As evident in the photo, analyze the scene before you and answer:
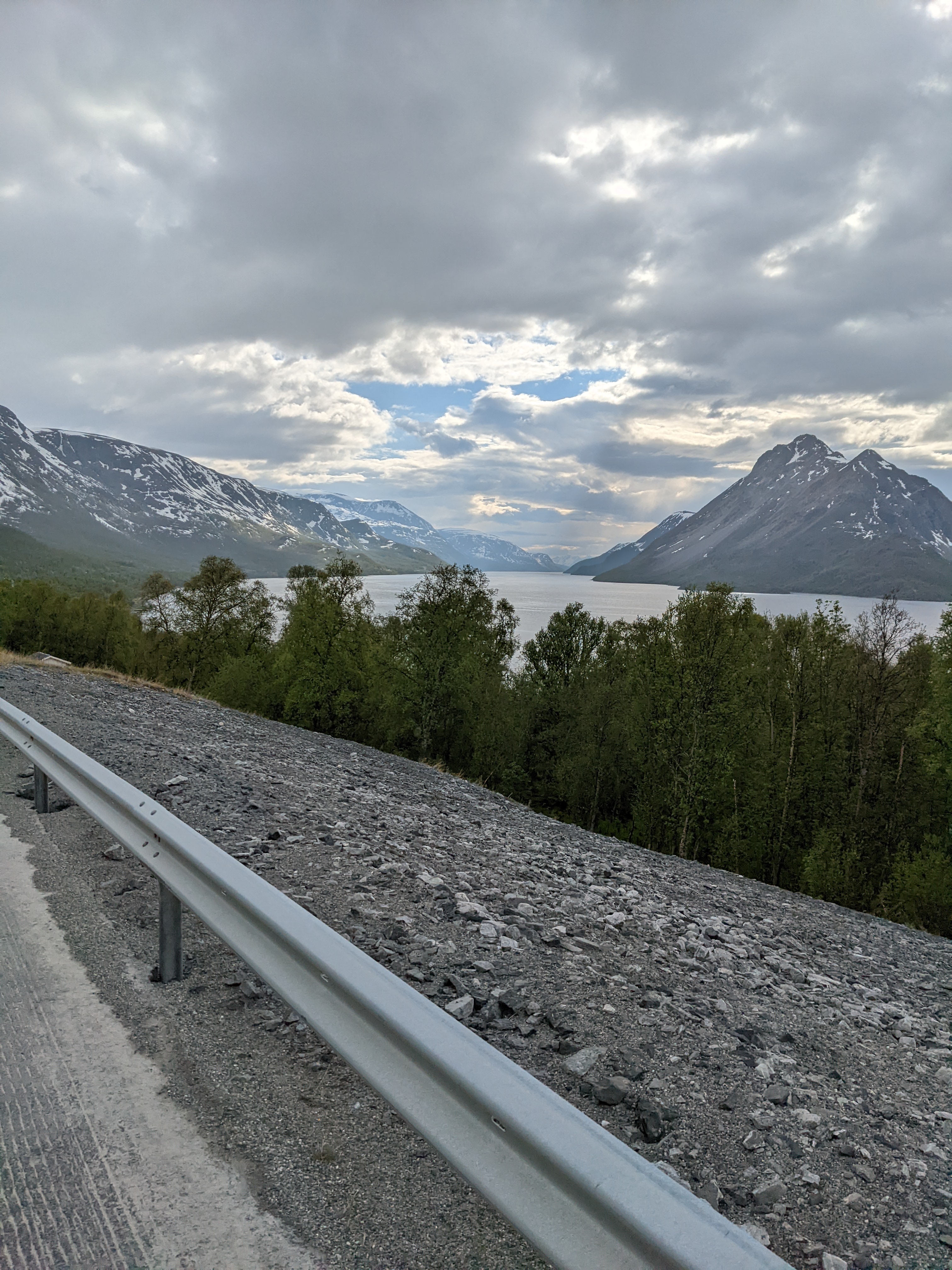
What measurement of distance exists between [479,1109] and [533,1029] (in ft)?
6.74

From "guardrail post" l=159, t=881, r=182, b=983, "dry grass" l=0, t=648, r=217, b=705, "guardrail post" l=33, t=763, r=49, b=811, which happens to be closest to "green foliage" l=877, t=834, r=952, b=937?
"dry grass" l=0, t=648, r=217, b=705

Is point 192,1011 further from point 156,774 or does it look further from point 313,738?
point 313,738

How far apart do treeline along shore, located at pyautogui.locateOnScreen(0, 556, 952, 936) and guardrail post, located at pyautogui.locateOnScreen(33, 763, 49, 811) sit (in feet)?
57.8

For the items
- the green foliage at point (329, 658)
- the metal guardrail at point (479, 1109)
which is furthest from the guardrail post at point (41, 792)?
the green foliage at point (329, 658)

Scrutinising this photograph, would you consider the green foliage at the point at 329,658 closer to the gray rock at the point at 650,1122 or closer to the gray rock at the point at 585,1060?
the gray rock at the point at 585,1060

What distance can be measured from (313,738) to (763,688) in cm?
2391

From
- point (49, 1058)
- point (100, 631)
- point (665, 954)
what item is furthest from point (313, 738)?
point (100, 631)

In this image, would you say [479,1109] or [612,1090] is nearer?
[479,1109]

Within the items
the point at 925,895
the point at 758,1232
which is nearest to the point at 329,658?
the point at 925,895

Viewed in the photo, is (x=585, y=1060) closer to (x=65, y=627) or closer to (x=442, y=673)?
(x=442, y=673)

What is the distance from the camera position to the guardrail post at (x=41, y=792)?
23.1 ft

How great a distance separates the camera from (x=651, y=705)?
35719 mm

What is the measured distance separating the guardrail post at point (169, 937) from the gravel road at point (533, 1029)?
3.9 inches

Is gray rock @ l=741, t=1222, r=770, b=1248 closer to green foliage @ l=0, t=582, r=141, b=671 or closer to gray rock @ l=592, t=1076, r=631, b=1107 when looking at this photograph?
gray rock @ l=592, t=1076, r=631, b=1107
